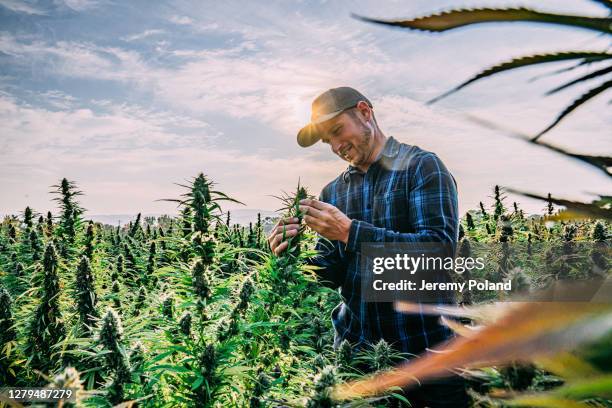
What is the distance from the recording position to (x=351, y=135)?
3.00 m

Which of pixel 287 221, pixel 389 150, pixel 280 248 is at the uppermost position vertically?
pixel 389 150

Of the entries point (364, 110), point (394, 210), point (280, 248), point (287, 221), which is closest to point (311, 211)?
point (287, 221)

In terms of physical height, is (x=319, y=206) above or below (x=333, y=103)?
below

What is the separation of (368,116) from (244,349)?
2005 millimetres

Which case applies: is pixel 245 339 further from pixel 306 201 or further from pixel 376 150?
pixel 376 150

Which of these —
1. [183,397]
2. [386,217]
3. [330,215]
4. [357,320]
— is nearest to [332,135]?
[386,217]

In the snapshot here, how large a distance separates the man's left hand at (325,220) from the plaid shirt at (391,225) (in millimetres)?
65

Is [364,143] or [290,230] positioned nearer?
[290,230]

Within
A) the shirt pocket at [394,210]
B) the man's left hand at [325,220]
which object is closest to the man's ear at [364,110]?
the shirt pocket at [394,210]

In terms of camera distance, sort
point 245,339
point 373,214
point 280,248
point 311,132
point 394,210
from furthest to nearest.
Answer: point 311,132
point 373,214
point 394,210
point 280,248
point 245,339

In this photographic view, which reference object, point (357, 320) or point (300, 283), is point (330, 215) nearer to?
point (300, 283)

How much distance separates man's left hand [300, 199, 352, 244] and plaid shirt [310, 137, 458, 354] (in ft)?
0.21

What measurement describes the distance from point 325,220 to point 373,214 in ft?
2.79

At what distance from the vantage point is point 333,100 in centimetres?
303
